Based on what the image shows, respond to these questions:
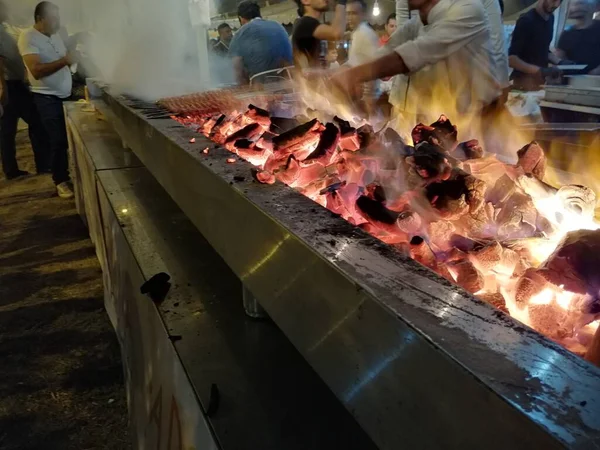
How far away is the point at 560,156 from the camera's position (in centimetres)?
238

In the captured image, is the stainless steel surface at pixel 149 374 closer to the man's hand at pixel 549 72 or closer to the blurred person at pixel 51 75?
the blurred person at pixel 51 75

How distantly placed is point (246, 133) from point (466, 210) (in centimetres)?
116

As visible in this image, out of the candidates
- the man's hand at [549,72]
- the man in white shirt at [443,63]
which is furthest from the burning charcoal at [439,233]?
the man's hand at [549,72]

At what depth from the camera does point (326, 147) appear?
1864 millimetres

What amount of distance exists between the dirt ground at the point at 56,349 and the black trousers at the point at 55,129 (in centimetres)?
129

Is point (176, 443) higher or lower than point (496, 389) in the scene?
lower

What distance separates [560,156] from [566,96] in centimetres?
126

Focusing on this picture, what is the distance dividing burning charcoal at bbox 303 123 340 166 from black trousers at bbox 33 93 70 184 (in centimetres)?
555

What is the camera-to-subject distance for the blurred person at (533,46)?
15.9 feet

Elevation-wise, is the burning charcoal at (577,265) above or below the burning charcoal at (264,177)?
below

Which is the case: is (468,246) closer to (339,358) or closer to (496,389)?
(339,358)

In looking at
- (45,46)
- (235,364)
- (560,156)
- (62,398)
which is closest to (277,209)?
(235,364)

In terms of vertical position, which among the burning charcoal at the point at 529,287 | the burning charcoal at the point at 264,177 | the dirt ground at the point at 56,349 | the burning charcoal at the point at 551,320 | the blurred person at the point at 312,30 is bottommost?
the dirt ground at the point at 56,349

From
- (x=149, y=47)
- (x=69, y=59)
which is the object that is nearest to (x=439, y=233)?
(x=149, y=47)
